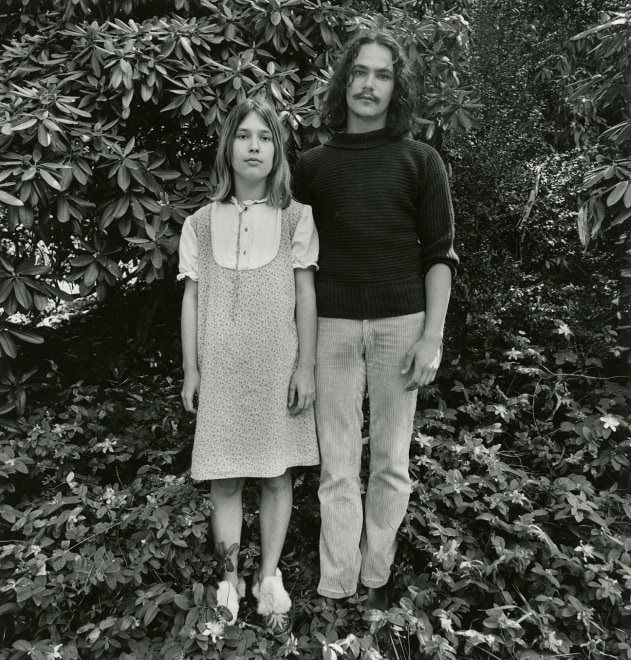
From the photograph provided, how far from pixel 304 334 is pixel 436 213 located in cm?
62

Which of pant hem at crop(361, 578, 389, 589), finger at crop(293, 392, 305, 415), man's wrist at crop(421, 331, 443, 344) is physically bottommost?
pant hem at crop(361, 578, 389, 589)

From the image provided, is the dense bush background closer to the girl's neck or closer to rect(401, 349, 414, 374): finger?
the girl's neck

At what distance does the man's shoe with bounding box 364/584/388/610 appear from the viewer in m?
2.32

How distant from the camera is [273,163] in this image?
2.20 m

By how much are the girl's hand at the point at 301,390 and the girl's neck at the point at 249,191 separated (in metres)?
0.63

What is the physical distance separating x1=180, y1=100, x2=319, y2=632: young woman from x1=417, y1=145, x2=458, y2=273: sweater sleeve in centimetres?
40

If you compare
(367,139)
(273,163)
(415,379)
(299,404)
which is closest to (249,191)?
(273,163)

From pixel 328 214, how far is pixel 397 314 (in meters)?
0.43

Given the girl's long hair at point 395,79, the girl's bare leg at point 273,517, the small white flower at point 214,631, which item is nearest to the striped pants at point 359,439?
the girl's bare leg at point 273,517

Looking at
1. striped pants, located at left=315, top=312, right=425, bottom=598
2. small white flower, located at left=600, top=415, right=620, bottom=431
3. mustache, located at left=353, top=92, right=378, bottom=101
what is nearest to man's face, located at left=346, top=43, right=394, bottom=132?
mustache, located at left=353, top=92, right=378, bottom=101

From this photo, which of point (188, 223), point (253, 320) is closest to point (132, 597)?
point (253, 320)

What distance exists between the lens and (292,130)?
9.04ft

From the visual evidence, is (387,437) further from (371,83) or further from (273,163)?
(371,83)

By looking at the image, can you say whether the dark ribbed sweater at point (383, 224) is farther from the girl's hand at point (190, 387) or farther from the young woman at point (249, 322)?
the girl's hand at point (190, 387)
